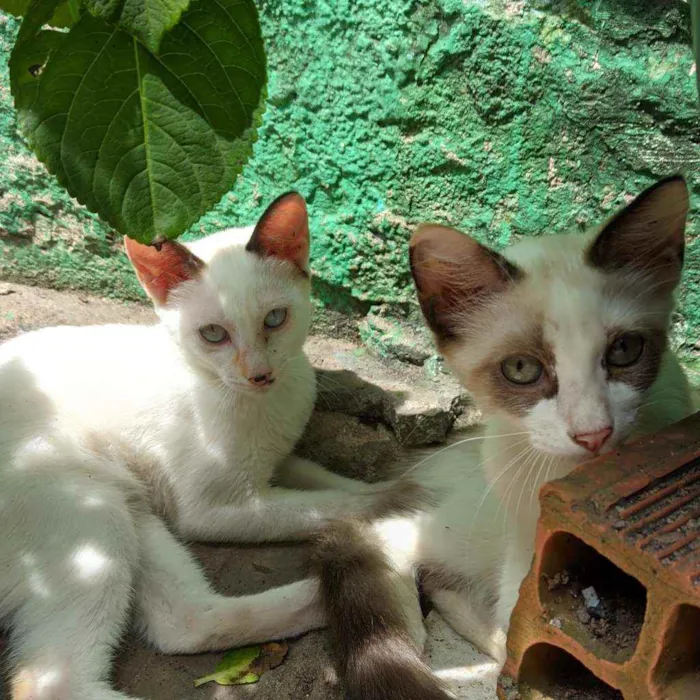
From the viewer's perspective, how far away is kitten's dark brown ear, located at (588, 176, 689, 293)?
145 cm

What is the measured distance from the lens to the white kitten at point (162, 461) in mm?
1833

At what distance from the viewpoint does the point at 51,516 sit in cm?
189

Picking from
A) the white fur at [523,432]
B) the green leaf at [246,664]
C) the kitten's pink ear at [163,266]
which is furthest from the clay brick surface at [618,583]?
the kitten's pink ear at [163,266]

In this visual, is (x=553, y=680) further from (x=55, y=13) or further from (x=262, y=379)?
(x=55, y=13)

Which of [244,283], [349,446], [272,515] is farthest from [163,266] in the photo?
[349,446]

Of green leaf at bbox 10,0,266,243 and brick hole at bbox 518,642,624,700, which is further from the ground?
green leaf at bbox 10,0,266,243

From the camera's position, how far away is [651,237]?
1562 millimetres

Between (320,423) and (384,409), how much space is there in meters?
0.27

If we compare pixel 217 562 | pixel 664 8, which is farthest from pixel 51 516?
pixel 664 8

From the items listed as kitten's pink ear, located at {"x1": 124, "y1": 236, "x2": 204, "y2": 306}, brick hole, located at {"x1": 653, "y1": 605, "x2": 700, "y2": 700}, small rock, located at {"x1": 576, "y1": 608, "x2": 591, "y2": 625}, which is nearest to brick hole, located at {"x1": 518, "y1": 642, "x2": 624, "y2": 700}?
Answer: small rock, located at {"x1": 576, "y1": 608, "x2": 591, "y2": 625}

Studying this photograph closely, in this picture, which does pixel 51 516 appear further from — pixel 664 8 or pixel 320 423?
pixel 664 8

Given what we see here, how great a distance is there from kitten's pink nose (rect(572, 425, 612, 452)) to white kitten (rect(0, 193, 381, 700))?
936 millimetres

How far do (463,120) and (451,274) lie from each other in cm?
77

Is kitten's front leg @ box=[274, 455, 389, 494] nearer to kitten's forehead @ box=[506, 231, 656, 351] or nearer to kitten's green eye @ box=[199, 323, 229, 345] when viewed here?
kitten's green eye @ box=[199, 323, 229, 345]
